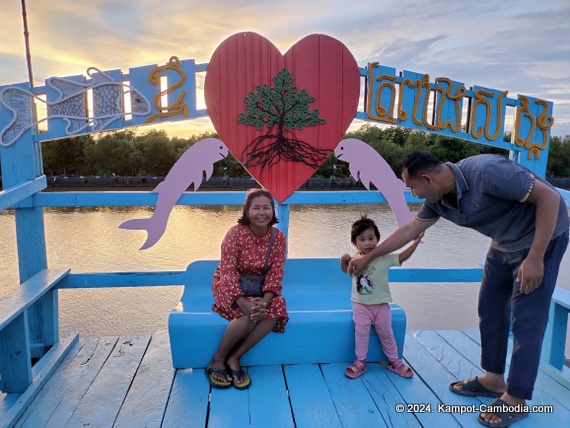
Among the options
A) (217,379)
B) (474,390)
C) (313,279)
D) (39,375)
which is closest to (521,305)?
(474,390)

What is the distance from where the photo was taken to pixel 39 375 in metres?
2.04

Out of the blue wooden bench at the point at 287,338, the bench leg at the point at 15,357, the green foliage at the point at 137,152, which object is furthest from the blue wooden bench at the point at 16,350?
the green foliage at the point at 137,152

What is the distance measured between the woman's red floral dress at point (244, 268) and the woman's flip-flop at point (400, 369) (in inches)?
21.7

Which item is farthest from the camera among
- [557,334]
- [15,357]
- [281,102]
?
[281,102]

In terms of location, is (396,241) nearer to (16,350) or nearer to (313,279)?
(313,279)

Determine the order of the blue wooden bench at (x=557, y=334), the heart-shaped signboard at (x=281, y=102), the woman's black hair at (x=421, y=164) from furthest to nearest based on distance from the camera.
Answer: the heart-shaped signboard at (x=281, y=102), the blue wooden bench at (x=557, y=334), the woman's black hair at (x=421, y=164)

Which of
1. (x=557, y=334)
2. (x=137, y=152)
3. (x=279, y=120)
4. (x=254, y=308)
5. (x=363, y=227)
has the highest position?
(x=279, y=120)

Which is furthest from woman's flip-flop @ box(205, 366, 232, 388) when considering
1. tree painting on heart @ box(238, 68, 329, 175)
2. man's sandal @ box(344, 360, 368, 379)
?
tree painting on heart @ box(238, 68, 329, 175)

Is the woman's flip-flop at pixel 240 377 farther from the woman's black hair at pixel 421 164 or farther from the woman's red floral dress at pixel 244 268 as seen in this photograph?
the woman's black hair at pixel 421 164

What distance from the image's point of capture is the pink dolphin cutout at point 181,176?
241cm

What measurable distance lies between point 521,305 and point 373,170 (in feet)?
3.70

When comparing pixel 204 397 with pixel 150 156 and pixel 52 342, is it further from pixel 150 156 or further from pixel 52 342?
pixel 150 156

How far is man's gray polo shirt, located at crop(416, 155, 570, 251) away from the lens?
1.53m

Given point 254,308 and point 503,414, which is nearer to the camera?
point 503,414
